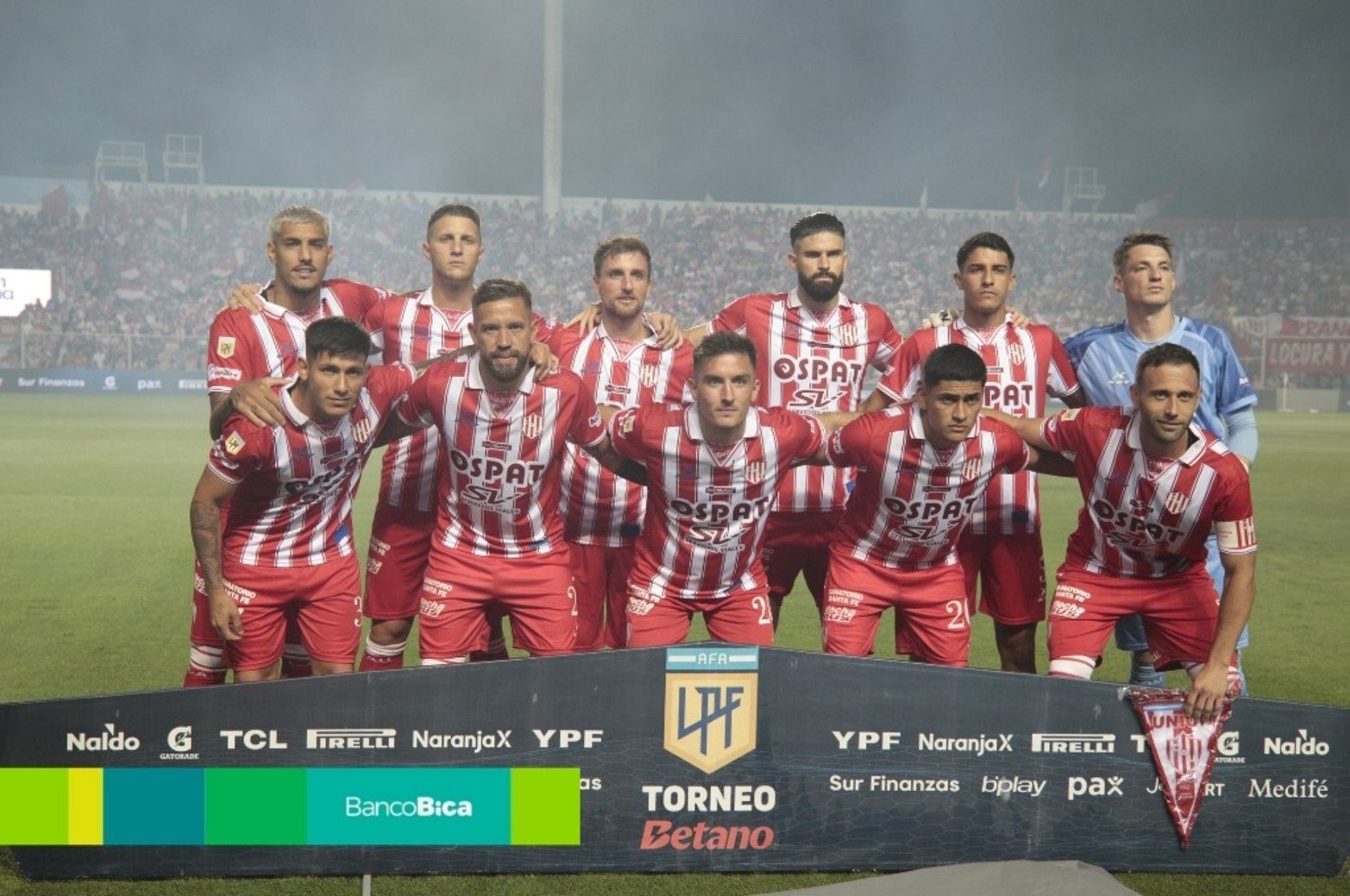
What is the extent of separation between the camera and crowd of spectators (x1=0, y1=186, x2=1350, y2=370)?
111ft

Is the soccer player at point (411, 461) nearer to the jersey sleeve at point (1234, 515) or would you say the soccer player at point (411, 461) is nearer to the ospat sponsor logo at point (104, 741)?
the ospat sponsor logo at point (104, 741)

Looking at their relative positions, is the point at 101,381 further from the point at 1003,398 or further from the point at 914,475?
the point at 914,475

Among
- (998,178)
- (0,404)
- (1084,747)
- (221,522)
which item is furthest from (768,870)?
(998,178)

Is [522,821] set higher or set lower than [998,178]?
lower

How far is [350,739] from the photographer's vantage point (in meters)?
3.43

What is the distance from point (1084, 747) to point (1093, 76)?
3857 cm

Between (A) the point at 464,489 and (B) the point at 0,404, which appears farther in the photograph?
(B) the point at 0,404

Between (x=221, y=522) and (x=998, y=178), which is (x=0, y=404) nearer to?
(x=221, y=522)

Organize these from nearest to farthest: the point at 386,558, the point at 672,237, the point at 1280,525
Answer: the point at 386,558 → the point at 1280,525 → the point at 672,237

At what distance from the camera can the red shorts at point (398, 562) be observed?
4965 millimetres

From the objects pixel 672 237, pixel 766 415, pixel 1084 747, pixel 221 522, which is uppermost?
pixel 672 237

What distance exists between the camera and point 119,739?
3.38m

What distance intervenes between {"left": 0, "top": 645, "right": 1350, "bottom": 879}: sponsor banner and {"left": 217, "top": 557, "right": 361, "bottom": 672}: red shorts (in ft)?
3.22

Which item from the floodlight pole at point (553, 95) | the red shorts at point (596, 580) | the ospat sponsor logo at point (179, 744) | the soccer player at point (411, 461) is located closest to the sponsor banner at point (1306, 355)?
the floodlight pole at point (553, 95)
